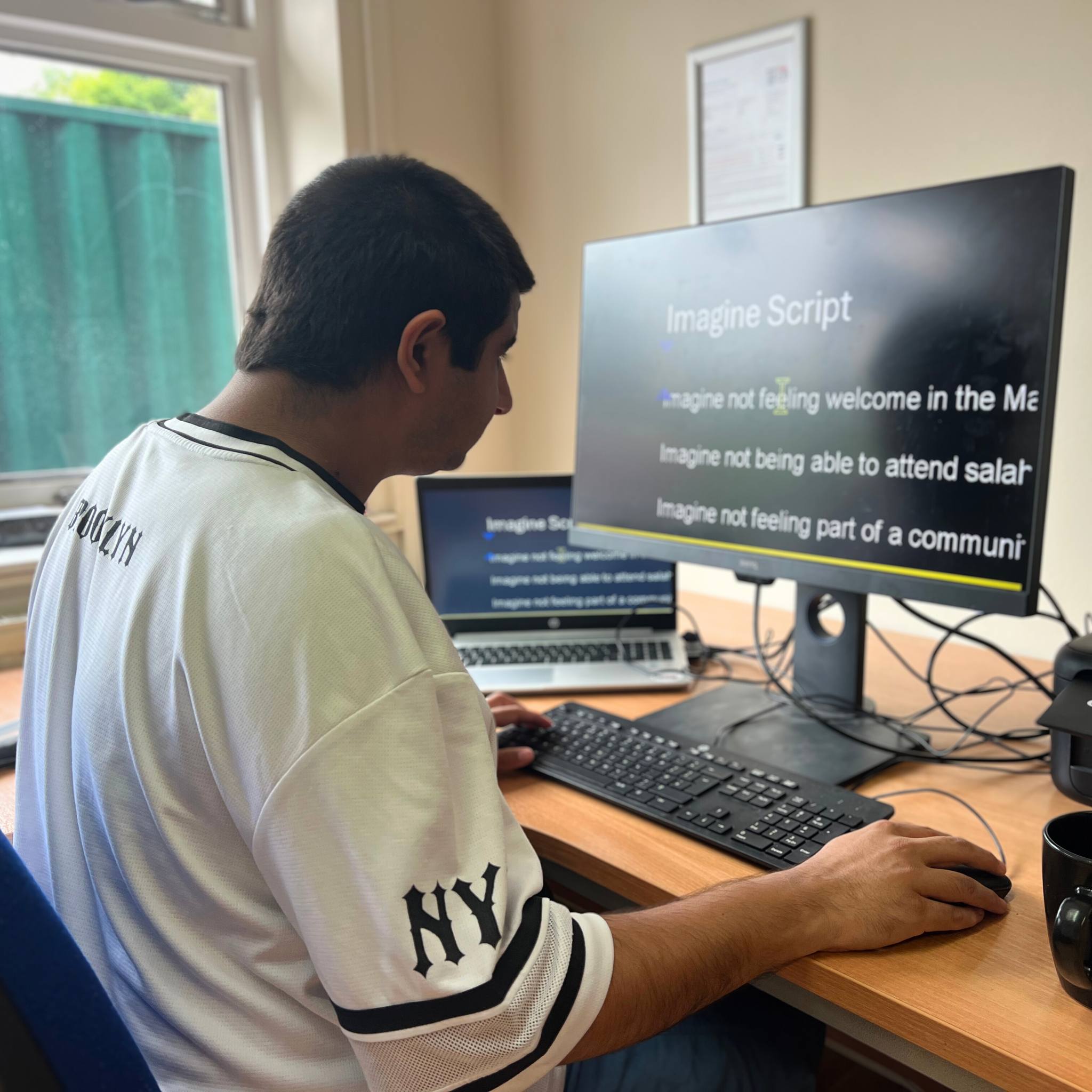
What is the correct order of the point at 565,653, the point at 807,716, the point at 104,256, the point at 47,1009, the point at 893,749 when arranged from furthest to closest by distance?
the point at 104,256 → the point at 565,653 → the point at 807,716 → the point at 893,749 → the point at 47,1009

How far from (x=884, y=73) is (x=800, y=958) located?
142 centimetres

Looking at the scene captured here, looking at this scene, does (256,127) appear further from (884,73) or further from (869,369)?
(869,369)

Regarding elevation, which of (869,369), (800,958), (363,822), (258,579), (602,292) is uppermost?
(602,292)

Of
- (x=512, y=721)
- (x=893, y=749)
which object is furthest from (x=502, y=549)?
(x=893, y=749)

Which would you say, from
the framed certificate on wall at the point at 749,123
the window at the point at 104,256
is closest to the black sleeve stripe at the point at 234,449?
the framed certificate on wall at the point at 749,123

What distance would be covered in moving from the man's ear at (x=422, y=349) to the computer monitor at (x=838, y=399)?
0.47m

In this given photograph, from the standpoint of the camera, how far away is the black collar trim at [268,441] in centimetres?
73

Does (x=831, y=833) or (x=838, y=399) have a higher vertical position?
(x=838, y=399)

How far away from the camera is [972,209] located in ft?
3.04

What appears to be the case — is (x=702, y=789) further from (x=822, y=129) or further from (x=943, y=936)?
(x=822, y=129)

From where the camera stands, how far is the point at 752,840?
85 cm

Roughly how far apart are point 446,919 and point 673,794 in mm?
399

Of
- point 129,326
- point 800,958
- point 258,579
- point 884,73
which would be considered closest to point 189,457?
point 258,579

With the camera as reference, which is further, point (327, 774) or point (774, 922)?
point (774, 922)
